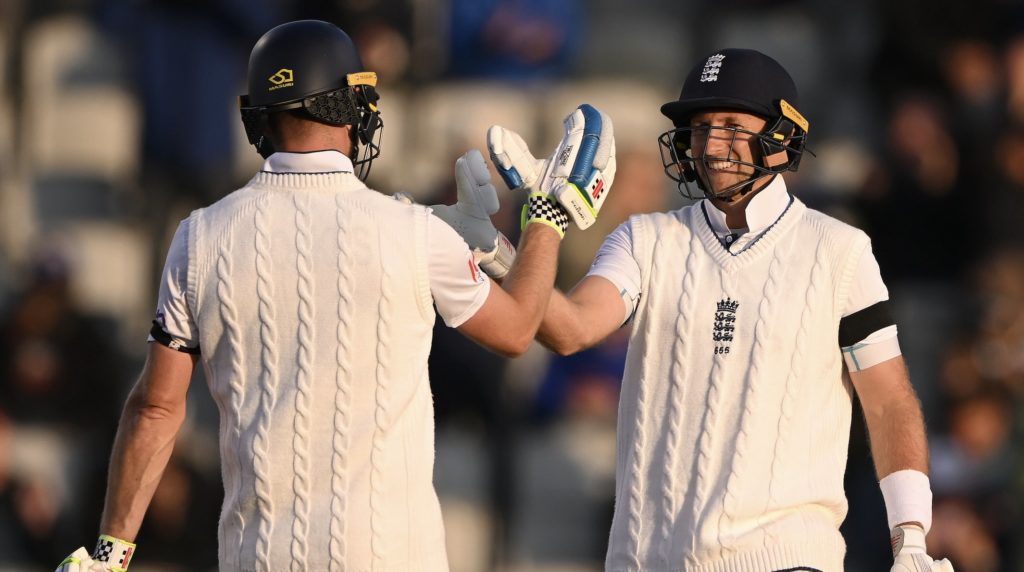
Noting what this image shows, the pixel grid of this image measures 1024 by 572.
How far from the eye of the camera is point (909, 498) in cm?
475

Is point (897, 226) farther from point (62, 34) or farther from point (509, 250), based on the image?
point (62, 34)

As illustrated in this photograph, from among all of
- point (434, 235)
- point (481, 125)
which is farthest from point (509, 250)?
point (481, 125)

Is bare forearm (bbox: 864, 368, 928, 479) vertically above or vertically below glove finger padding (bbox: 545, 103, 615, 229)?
below

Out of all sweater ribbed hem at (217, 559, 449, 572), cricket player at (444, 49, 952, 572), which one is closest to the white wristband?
cricket player at (444, 49, 952, 572)

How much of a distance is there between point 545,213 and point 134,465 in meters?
1.33

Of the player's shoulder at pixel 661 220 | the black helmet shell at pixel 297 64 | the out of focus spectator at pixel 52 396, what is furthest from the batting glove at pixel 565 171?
the out of focus spectator at pixel 52 396

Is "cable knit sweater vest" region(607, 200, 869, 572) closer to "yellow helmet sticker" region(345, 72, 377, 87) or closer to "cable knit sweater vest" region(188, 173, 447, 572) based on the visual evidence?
"cable knit sweater vest" region(188, 173, 447, 572)

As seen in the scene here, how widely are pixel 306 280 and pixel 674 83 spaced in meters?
6.06

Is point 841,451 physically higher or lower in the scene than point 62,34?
lower

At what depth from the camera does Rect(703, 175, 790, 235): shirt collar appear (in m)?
4.97

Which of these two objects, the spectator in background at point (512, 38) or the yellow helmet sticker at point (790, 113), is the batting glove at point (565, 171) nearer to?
the yellow helmet sticker at point (790, 113)

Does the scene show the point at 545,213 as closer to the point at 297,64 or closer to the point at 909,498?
the point at 297,64

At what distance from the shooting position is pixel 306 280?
14.1 ft

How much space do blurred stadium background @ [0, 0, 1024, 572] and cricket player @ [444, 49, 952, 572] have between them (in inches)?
123
